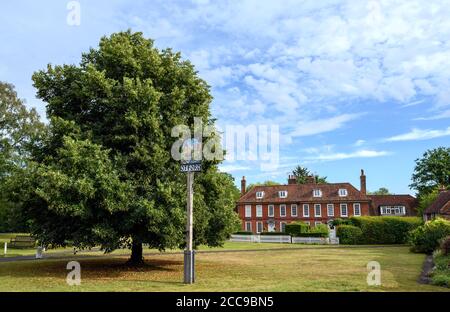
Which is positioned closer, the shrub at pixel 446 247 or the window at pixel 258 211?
the shrub at pixel 446 247

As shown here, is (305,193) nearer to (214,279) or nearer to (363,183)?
(363,183)

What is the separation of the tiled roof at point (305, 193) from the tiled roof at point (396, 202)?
7786 millimetres

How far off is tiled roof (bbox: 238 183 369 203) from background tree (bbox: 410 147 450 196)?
18.9m

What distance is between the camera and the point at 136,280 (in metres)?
Answer: 16.6

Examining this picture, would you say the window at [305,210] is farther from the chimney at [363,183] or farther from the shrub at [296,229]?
the shrub at [296,229]

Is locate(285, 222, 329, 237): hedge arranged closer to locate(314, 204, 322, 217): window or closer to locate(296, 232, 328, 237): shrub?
locate(296, 232, 328, 237): shrub

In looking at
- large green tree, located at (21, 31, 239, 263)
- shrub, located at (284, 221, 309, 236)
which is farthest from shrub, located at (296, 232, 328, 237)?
large green tree, located at (21, 31, 239, 263)

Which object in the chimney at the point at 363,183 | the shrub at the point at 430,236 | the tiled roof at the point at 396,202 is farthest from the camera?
the tiled roof at the point at 396,202

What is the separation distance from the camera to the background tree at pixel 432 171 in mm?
76812

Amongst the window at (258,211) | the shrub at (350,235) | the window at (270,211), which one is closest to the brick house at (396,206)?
the window at (270,211)

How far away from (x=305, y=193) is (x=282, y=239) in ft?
60.7

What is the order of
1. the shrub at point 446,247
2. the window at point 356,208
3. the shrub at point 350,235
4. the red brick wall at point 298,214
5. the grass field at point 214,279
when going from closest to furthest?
the grass field at point 214,279, the shrub at point 446,247, the shrub at point 350,235, the window at point 356,208, the red brick wall at point 298,214
